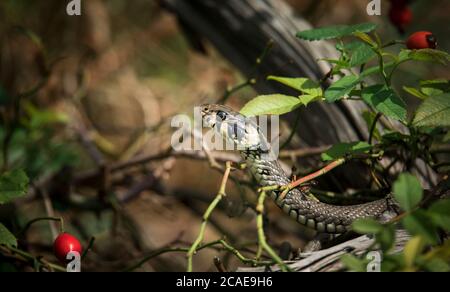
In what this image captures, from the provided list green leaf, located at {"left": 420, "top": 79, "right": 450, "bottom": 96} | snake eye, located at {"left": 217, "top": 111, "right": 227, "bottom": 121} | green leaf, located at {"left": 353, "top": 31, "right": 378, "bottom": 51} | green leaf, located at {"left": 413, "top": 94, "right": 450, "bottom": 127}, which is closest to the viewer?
green leaf, located at {"left": 413, "top": 94, "right": 450, "bottom": 127}

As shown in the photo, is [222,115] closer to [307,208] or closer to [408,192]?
[307,208]

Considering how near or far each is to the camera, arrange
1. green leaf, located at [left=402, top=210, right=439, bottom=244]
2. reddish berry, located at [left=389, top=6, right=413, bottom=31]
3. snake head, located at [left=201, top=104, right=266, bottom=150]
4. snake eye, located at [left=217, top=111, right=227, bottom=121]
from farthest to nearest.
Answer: reddish berry, located at [left=389, top=6, right=413, bottom=31] → snake eye, located at [left=217, top=111, right=227, bottom=121] → snake head, located at [left=201, top=104, right=266, bottom=150] → green leaf, located at [left=402, top=210, right=439, bottom=244]

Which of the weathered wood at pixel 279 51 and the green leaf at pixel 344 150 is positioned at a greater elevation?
A: the weathered wood at pixel 279 51

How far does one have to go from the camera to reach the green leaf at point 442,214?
1312mm

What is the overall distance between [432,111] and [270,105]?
45 centimetres

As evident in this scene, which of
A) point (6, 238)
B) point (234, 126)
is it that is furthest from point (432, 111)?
point (6, 238)

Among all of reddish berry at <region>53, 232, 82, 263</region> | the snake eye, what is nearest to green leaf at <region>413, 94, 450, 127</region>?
the snake eye

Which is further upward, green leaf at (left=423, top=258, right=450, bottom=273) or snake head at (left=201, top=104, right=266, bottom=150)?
snake head at (left=201, top=104, right=266, bottom=150)

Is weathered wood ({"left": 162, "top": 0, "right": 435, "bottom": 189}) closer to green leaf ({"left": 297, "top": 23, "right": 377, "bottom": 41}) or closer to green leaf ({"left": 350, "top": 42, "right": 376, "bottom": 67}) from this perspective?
green leaf ({"left": 297, "top": 23, "right": 377, "bottom": 41})

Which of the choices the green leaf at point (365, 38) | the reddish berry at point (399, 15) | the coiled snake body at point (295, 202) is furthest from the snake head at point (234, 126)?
the reddish berry at point (399, 15)

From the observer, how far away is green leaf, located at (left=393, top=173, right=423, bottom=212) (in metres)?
1.36

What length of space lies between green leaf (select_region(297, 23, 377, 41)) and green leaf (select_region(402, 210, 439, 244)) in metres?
0.67

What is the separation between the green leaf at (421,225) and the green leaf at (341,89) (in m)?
0.47

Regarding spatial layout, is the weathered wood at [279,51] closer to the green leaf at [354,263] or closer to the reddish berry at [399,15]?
the reddish berry at [399,15]
